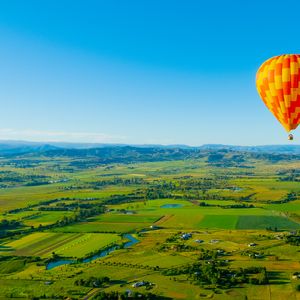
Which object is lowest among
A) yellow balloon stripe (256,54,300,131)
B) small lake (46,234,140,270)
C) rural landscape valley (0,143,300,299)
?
small lake (46,234,140,270)

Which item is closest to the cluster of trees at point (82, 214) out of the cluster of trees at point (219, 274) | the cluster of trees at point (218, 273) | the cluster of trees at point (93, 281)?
the cluster of trees at point (93, 281)

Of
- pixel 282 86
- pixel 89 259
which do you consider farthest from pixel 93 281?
pixel 282 86

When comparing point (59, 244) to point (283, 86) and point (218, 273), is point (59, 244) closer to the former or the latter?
point (218, 273)

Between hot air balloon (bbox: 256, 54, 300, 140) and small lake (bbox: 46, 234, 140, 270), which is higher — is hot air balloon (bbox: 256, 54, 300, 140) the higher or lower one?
the higher one

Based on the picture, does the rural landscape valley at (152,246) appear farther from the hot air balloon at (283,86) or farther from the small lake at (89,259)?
the hot air balloon at (283,86)

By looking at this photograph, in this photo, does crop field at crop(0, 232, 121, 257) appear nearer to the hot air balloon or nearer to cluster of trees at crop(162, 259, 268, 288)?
cluster of trees at crop(162, 259, 268, 288)

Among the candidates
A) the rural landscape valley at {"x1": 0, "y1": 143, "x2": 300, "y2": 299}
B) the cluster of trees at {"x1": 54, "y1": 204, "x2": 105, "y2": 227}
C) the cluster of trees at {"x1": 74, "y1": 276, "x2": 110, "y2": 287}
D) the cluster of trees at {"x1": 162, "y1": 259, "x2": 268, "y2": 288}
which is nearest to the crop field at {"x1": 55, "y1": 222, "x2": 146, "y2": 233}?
the rural landscape valley at {"x1": 0, "y1": 143, "x2": 300, "y2": 299}
